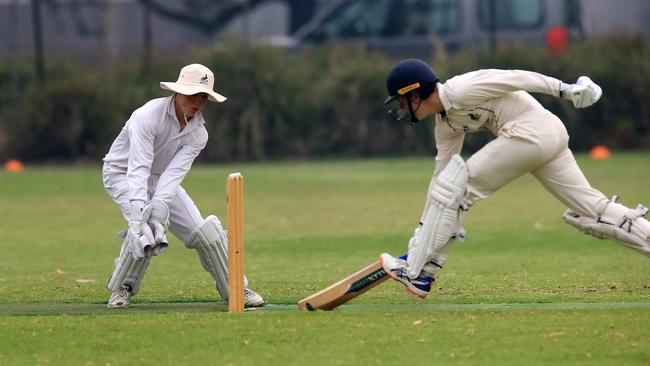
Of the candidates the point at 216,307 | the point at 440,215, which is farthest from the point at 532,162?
the point at 216,307

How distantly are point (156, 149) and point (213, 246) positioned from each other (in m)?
0.85

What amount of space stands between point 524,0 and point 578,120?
339 centimetres

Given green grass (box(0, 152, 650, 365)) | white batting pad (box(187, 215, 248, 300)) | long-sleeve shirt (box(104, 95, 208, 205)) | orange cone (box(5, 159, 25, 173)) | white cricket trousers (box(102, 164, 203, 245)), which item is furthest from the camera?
orange cone (box(5, 159, 25, 173))

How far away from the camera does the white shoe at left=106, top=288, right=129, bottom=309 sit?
8.38m

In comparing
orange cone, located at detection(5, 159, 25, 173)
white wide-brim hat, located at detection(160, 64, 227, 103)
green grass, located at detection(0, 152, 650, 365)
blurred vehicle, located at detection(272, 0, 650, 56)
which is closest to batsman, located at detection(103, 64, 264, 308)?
white wide-brim hat, located at detection(160, 64, 227, 103)

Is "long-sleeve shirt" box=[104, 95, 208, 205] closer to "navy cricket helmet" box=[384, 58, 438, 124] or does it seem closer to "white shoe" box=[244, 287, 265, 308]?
"white shoe" box=[244, 287, 265, 308]

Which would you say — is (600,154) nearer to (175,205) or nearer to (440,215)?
(175,205)

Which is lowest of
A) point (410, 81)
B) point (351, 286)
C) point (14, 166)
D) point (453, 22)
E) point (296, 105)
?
point (14, 166)

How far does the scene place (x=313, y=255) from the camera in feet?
39.7

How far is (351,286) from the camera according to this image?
7746 millimetres

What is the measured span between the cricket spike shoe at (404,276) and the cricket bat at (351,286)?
0.19ft

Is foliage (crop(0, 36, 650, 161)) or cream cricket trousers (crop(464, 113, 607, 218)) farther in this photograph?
foliage (crop(0, 36, 650, 161))

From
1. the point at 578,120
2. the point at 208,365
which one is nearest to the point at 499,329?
the point at 208,365

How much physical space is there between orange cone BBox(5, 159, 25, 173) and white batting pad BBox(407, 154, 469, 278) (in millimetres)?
16229
